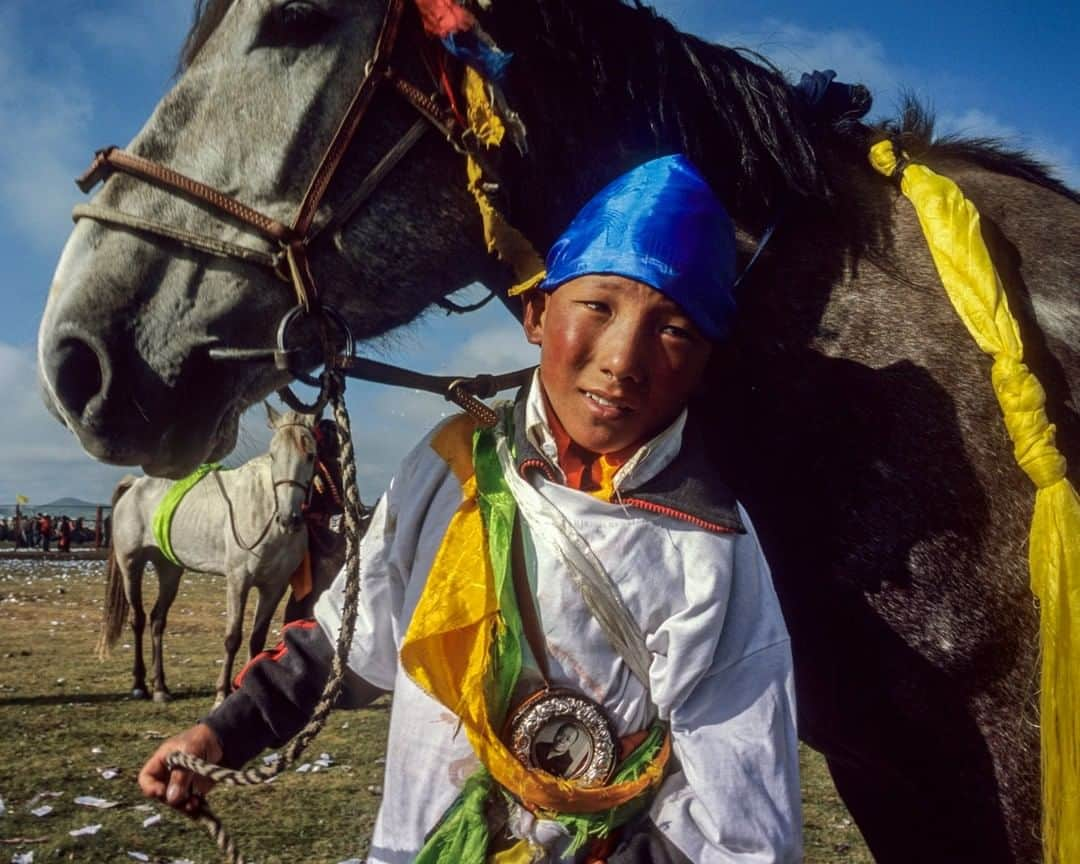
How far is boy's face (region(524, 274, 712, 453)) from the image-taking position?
164 centimetres

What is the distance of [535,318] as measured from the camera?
1.98 metres

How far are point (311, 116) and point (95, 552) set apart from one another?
38.6 meters

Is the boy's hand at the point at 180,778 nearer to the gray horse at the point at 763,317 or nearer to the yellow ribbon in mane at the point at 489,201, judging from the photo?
the gray horse at the point at 763,317

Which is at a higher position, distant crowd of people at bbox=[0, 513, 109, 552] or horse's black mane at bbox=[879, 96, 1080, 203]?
horse's black mane at bbox=[879, 96, 1080, 203]

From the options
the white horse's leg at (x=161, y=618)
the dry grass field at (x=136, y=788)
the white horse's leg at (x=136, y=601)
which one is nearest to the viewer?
the dry grass field at (x=136, y=788)

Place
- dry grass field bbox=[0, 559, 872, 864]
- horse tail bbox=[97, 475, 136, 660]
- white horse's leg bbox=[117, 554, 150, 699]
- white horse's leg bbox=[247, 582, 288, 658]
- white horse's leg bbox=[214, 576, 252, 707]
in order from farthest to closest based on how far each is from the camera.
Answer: horse tail bbox=[97, 475, 136, 660] → white horse's leg bbox=[247, 582, 288, 658] → white horse's leg bbox=[117, 554, 150, 699] → white horse's leg bbox=[214, 576, 252, 707] → dry grass field bbox=[0, 559, 872, 864]

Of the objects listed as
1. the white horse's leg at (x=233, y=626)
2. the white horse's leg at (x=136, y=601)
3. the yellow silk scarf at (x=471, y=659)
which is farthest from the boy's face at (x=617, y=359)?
the white horse's leg at (x=136, y=601)

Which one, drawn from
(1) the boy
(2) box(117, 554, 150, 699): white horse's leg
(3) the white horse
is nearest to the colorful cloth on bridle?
(1) the boy

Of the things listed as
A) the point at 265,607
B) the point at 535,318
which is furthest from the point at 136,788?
the point at 535,318

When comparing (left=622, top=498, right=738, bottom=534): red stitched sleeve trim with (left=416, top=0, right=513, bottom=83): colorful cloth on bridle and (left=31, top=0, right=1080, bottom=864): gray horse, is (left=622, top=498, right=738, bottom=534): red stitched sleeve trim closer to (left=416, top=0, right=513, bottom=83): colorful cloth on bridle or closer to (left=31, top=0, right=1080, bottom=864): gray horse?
(left=31, top=0, right=1080, bottom=864): gray horse

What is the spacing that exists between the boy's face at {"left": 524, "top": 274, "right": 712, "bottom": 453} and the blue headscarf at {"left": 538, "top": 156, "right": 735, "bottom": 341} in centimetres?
3

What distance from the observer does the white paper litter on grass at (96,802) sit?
5.45m

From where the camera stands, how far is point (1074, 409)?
6.22 ft

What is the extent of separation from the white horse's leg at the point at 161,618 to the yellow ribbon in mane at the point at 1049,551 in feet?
30.1
